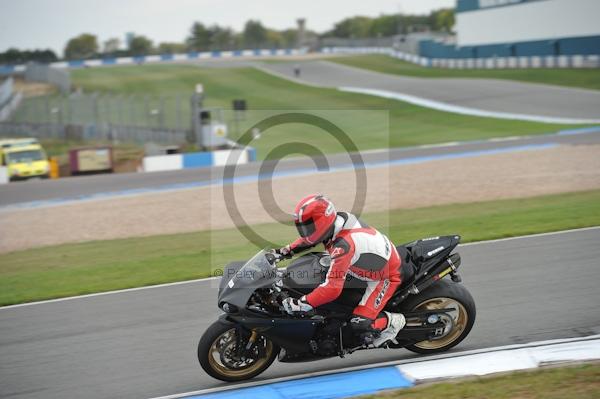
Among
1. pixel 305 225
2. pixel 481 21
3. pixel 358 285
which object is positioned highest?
pixel 481 21

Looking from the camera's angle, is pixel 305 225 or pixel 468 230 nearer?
pixel 305 225

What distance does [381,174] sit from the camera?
23578 mm

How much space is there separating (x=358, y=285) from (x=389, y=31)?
604 ft

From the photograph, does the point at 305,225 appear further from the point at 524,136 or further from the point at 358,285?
the point at 524,136

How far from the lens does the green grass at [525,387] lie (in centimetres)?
604

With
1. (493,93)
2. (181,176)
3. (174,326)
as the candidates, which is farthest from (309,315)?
(493,93)

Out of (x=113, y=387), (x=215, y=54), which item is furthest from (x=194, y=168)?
(x=215, y=54)

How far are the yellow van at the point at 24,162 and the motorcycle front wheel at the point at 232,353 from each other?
2670cm

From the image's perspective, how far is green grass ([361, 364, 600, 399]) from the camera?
6.04 m

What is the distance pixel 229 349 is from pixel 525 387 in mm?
2903

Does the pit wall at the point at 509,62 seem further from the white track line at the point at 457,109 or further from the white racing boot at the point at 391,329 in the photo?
the white racing boot at the point at 391,329

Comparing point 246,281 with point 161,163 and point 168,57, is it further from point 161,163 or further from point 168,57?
point 168,57

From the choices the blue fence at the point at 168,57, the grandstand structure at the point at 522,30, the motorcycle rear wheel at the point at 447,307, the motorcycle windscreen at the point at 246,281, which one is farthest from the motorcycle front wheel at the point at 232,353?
the blue fence at the point at 168,57

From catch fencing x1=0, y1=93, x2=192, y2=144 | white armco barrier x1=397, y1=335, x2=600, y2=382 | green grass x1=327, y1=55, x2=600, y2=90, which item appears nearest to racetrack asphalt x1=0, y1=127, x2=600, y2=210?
catch fencing x1=0, y1=93, x2=192, y2=144
